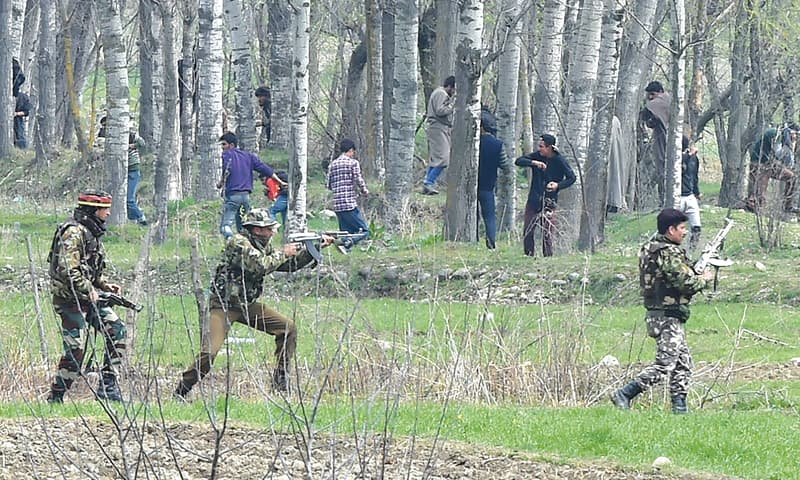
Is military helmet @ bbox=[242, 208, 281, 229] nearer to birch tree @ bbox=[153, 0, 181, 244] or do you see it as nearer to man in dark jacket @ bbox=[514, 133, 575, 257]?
man in dark jacket @ bbox=[514, 133, 575, 257]

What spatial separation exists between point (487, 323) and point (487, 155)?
7.26m

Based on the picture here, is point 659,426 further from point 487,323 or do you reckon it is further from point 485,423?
point 487,323

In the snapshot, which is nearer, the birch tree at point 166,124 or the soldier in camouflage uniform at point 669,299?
the soldier in camouflage uniform at point 669,299

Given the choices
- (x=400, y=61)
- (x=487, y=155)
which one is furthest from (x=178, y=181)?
(x=487, y=155)

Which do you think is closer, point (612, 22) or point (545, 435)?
point (545, 435)

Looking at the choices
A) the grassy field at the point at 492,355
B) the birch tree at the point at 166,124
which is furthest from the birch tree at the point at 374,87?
the grassy field at the point at 492,355

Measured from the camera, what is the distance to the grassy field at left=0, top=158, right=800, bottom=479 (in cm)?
1007

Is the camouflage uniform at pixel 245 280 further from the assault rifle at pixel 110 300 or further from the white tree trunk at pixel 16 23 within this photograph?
the white tree trunk at pixel 16 23

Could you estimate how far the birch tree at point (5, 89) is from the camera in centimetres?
3238

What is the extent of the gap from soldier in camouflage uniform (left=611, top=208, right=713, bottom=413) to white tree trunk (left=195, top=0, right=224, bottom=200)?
49.9 feet

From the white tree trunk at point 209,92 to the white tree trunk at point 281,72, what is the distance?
3.49 m

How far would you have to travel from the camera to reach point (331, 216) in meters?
26.5

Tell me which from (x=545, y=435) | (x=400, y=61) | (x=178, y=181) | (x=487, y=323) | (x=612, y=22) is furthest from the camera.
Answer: (x=178, y=181)

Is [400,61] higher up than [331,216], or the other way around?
[400,61]
